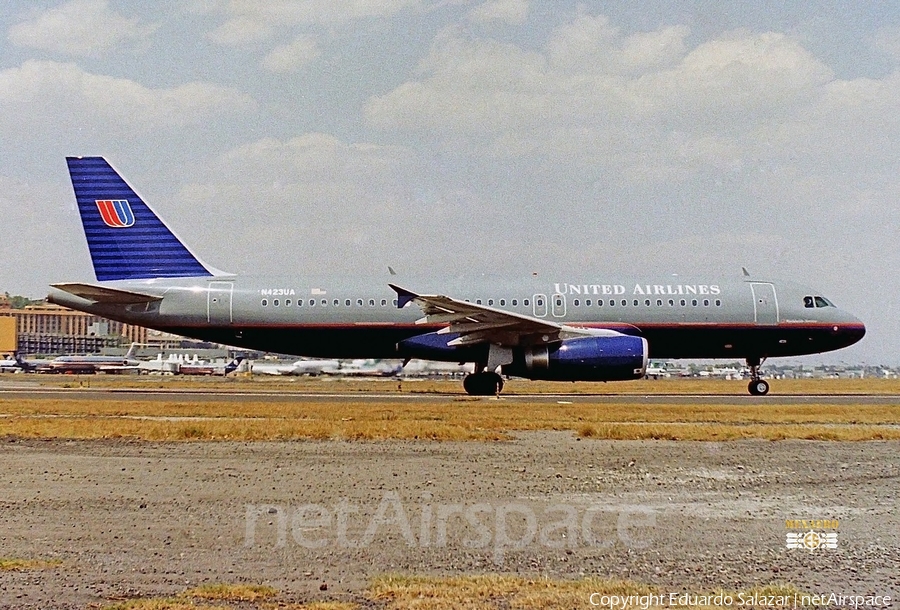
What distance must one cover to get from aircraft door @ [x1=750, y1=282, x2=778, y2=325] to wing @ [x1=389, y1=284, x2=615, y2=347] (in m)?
5.63

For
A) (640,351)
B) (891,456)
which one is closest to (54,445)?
(891,456)

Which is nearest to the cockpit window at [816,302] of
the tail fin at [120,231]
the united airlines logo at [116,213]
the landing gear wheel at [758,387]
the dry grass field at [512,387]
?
the landing gear wheel at [758,387]

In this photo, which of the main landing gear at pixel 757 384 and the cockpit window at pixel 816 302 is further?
the main landing gear at pixel 757 384

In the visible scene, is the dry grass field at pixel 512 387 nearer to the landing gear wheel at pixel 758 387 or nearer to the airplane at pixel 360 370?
the landing gear wheel at pixel 758 387

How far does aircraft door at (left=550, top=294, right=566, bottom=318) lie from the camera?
2617cm

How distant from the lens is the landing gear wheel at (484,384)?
25422mm

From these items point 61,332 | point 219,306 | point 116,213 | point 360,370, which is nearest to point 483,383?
point 219,306

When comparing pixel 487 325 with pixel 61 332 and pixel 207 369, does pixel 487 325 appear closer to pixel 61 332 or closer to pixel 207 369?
pixel 207 369

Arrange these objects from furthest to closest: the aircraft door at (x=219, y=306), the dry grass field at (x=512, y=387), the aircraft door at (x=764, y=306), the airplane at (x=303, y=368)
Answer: the airplane at (x=303, y=368), the dry grass field at (x=512, y=387), the aircraft door at (x=764, y=306), the aircraft door at (x=219, y=306)

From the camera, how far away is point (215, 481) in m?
9.23

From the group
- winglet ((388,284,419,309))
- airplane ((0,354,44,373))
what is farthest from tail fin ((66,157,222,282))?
airplane ((0,354,44,373))

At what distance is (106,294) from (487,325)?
1157cm

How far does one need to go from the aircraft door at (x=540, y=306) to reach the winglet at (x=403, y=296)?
3942 mm

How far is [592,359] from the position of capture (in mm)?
22891
